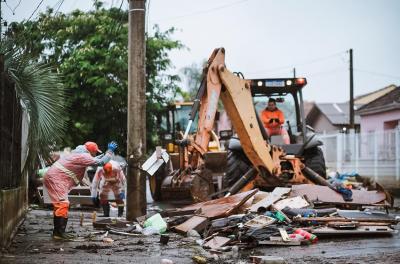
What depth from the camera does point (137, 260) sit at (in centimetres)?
752

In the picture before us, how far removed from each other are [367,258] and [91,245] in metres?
3.77

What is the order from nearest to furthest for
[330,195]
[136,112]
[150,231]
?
[150,231]
[136,112]
[330,195]

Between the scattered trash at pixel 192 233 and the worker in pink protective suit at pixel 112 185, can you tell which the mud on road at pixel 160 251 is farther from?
the worker in pink protective suit at pixel 112 185

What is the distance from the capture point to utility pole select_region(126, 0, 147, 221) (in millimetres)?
11094

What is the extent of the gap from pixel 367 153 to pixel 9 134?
20.8m

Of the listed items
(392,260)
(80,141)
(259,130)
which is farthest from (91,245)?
(80,141)

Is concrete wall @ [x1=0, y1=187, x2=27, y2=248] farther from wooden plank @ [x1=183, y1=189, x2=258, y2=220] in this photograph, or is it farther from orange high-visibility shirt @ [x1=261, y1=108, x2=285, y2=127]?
orange high-visibility shirt @ [x1=261, y1=108, x2=285, y2=127]

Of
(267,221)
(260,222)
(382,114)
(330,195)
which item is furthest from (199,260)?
(382,114)

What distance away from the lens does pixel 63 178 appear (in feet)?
32.0

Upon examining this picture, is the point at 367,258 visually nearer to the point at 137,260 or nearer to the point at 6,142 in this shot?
the point at 137,260

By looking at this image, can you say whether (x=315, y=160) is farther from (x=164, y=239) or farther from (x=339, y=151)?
(x=339, y=151)

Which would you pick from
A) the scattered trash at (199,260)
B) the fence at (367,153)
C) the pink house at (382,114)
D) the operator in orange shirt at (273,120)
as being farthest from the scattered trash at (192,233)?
the pink house at (382,114)

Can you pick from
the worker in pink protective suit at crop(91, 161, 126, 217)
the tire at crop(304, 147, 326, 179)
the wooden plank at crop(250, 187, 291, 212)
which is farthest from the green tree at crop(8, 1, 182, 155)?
the wooden plank at crop(250, 187, 291, 212)

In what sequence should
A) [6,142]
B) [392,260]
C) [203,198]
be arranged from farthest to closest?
[203,198], [6,142], [392,260]
